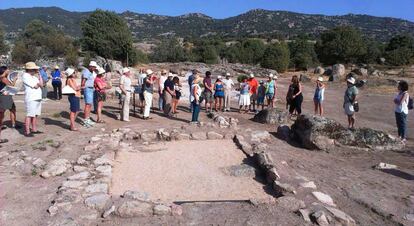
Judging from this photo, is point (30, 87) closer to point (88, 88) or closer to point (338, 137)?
point (88, 88)

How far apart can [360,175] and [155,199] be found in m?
4.08

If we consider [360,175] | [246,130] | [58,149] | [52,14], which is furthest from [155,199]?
[52,14]

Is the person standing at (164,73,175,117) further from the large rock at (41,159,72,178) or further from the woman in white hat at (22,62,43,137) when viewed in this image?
the large rock at (41,159,72,178)

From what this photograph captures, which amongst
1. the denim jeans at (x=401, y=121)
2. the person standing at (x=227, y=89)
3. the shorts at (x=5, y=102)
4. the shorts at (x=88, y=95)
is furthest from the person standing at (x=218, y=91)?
the shorts at (x=5, y=102)

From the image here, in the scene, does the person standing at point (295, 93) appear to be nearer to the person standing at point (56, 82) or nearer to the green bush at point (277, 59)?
the person standing at point (56, 82)

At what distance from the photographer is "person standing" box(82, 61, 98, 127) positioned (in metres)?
11.3

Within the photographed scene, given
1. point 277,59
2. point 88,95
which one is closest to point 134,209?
point 88,95

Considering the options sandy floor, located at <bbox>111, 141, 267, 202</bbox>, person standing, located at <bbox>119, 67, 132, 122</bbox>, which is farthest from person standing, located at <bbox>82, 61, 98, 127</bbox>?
sandy floor, located at <bbox>111, 141, 267, 202</bbox>

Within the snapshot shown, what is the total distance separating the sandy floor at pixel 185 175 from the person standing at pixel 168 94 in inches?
144

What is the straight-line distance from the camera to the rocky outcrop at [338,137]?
35.1ft

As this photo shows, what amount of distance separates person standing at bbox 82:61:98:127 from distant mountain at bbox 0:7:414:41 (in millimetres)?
127611

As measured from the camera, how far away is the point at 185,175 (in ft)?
26.3

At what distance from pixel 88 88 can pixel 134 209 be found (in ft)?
20.7

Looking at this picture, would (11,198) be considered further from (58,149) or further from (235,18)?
(235,18)
